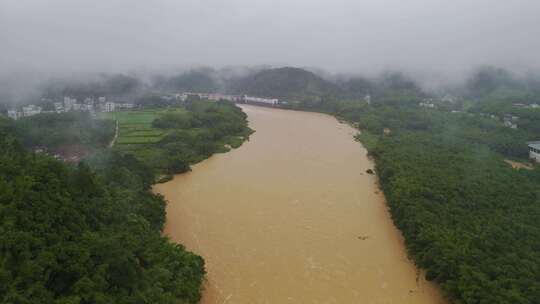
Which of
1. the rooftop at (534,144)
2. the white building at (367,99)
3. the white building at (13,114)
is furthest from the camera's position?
the white building at (367,99)

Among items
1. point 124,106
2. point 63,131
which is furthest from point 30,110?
point 63,131

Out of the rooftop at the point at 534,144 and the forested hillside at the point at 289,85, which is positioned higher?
the forested hillside at the point at 289,85

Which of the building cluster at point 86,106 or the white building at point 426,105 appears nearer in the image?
the building cluster at point 86,106

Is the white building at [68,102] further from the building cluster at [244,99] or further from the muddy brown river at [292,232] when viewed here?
the muddy brown river at [292,232]

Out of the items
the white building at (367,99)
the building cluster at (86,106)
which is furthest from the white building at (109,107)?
the white building at (367,99)

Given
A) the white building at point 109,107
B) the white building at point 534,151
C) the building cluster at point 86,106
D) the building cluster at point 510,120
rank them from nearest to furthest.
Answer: the white building at point 534,151 < the building cluster at point 510,120 < the building cluster at point 86,106 < the white building at point 109,107

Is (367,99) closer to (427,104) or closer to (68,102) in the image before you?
(427,104)
